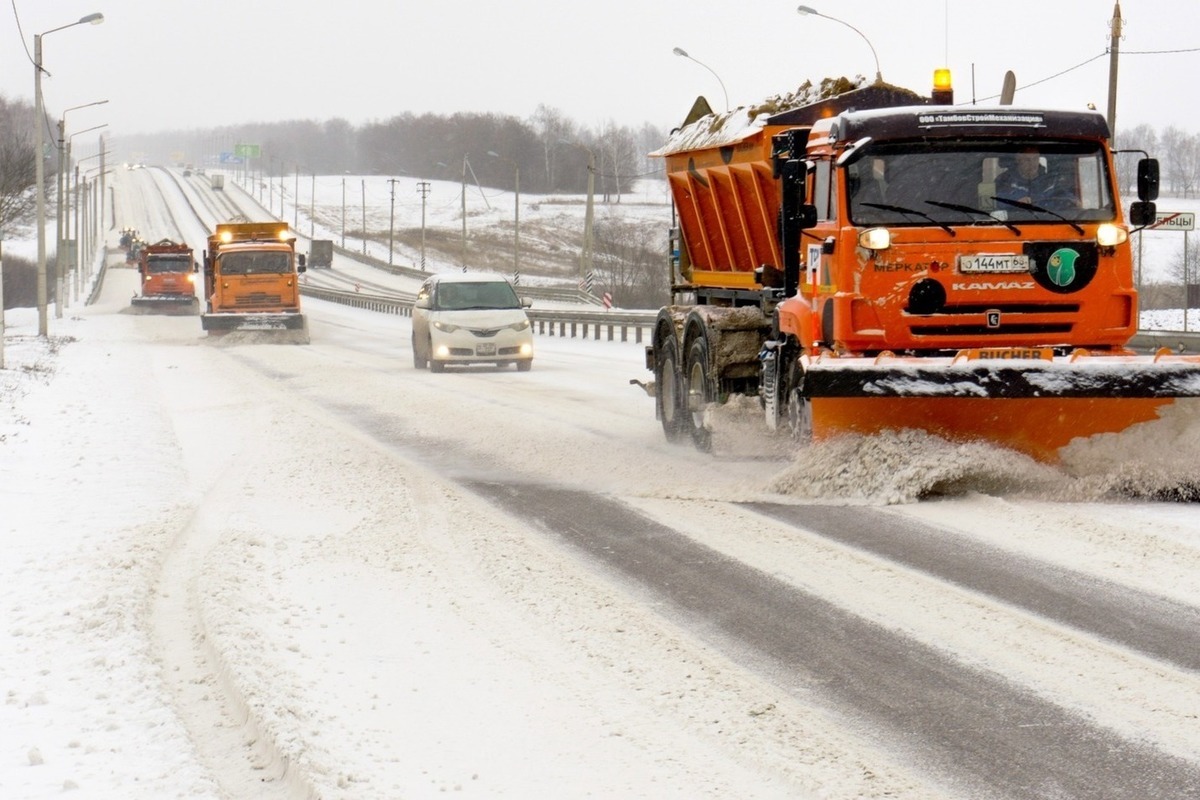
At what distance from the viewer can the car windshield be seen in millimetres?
24938

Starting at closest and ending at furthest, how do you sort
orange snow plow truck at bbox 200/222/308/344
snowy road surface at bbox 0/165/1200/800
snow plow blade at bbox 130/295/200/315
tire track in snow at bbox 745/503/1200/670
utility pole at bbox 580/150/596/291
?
snowy road surface at bbox 0/165/1200/800 → tire track in snow at bbox 745/503/1200/670 → orange snow plow truck at bbox 200/222/308/344 → utility pole at bbox 580/150/596/291 → snow plow blade at bbox 130/295/200/315

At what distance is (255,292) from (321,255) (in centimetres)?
6562

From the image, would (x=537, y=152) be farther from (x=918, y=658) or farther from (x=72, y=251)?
(x=918, y=658)

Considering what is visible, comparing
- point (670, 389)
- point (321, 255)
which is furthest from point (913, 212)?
point (321, 255)

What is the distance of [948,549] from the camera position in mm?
7969

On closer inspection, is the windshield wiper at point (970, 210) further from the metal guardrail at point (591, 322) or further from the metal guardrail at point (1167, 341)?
the metal guardrail at point (591, 322)

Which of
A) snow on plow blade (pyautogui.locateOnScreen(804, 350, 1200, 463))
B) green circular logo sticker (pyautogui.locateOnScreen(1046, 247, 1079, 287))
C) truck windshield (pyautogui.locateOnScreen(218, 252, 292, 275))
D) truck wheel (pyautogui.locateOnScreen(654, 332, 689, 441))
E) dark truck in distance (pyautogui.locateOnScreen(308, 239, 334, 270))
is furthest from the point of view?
dark truck in distance (pyautogui.locateOnScreen(308, 239, 334, 270))

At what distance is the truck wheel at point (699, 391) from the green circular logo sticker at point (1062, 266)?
3.45m

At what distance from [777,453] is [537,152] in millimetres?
167802

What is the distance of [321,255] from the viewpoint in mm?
100438

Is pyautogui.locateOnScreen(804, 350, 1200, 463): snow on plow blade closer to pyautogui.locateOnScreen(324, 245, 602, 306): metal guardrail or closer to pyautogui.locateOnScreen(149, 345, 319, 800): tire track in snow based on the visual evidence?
pyautogui.locateOnScreen(149, 345, 319, 800): tire track in snow

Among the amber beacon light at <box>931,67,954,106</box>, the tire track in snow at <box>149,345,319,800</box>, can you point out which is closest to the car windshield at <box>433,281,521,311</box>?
the amber beacon light at <box>931,67,954,106</box>

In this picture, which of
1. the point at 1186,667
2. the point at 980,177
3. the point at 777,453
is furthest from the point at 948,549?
the point at 777,453

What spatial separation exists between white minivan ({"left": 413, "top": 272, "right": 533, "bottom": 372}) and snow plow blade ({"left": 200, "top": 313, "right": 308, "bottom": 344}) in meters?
10.8
